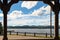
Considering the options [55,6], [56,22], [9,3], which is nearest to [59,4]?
[55,6]

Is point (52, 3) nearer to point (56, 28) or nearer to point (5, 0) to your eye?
point (56, 28)

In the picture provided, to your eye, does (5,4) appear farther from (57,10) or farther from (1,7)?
(57,10)

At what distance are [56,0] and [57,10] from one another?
2.45 feet

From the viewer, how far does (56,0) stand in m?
14.4

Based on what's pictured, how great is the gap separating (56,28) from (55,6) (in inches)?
63.5

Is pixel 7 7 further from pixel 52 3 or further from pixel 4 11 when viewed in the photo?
pixel 52 3

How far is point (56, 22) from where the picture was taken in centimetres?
1424

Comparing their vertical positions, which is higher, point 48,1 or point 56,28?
point 48,1

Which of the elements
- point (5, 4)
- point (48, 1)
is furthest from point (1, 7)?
point (48, 1)

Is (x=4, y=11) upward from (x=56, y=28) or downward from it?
Result: upward

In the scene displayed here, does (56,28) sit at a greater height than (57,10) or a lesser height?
lesser

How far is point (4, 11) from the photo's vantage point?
14.0m

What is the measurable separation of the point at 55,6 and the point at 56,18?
0.89 m

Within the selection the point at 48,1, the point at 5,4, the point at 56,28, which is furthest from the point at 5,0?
the point at 56,28
